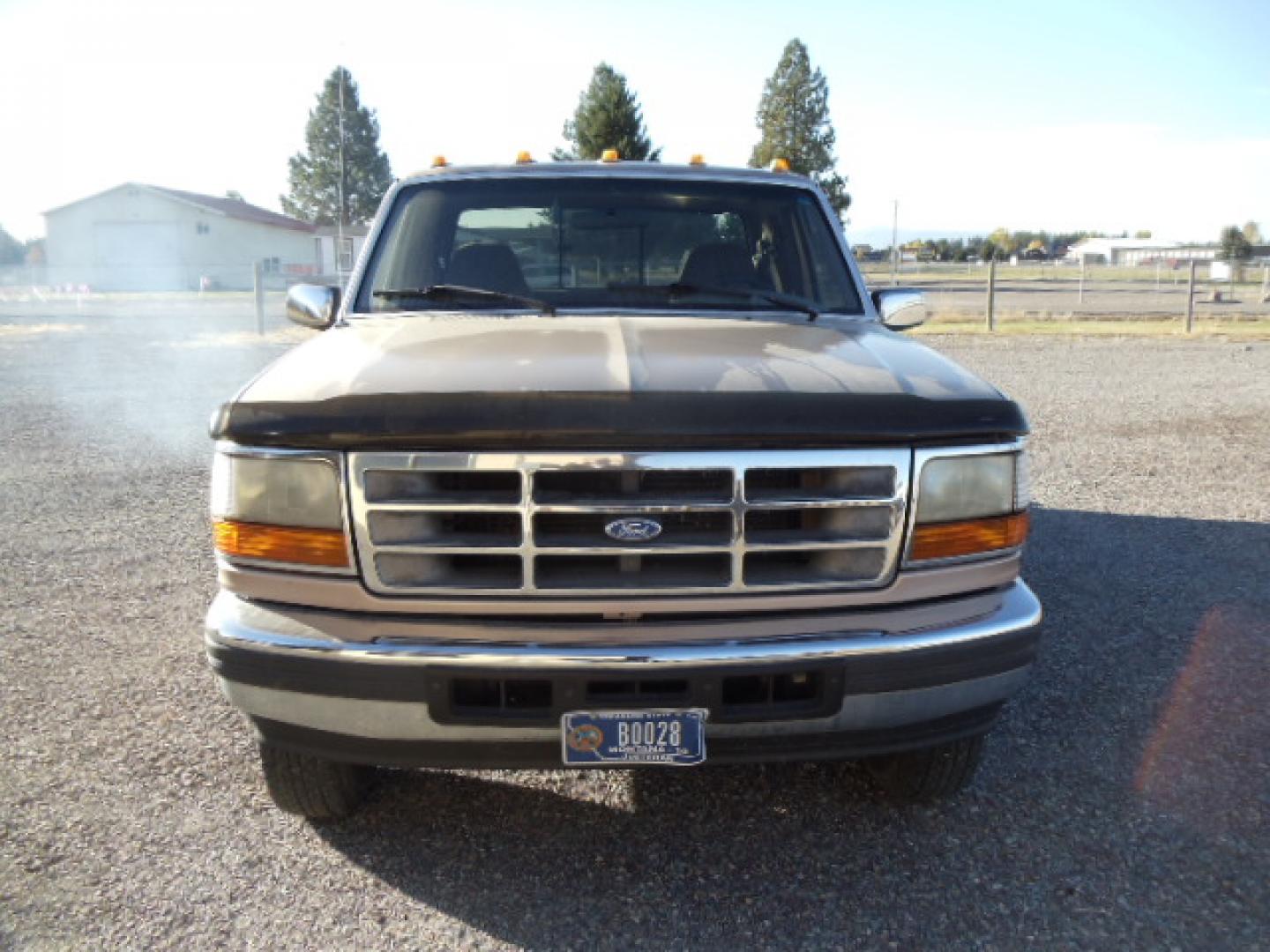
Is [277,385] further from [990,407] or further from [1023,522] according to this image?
[1023,522]

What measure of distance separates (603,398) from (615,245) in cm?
170

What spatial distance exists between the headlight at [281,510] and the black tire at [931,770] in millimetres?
1591

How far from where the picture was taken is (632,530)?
2.36 meters

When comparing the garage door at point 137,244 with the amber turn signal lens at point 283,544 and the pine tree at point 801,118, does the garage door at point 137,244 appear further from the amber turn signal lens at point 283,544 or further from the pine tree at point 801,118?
the amber turn signal lens at point 283,544

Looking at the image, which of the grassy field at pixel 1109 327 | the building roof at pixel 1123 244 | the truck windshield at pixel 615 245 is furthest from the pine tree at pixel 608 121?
the building roof at pixel 1123 244

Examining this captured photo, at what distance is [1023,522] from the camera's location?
269 cm

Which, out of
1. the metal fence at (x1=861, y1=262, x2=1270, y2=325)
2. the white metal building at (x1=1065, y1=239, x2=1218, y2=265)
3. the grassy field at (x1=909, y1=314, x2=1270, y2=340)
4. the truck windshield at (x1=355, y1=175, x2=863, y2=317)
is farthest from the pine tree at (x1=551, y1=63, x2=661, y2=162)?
the white metal building at (x1=1065, y1=239, x2=1218, y2=265)

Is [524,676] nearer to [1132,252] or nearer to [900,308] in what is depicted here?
[900,308]

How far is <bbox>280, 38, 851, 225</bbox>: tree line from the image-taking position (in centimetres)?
3925

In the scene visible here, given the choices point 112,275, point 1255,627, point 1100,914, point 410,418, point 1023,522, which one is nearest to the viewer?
point 410,418

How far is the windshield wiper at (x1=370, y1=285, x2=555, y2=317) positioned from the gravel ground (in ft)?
5.02

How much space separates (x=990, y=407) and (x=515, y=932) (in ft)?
5.56

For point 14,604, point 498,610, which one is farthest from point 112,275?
point 498,610

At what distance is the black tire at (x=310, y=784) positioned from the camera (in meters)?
2.71
